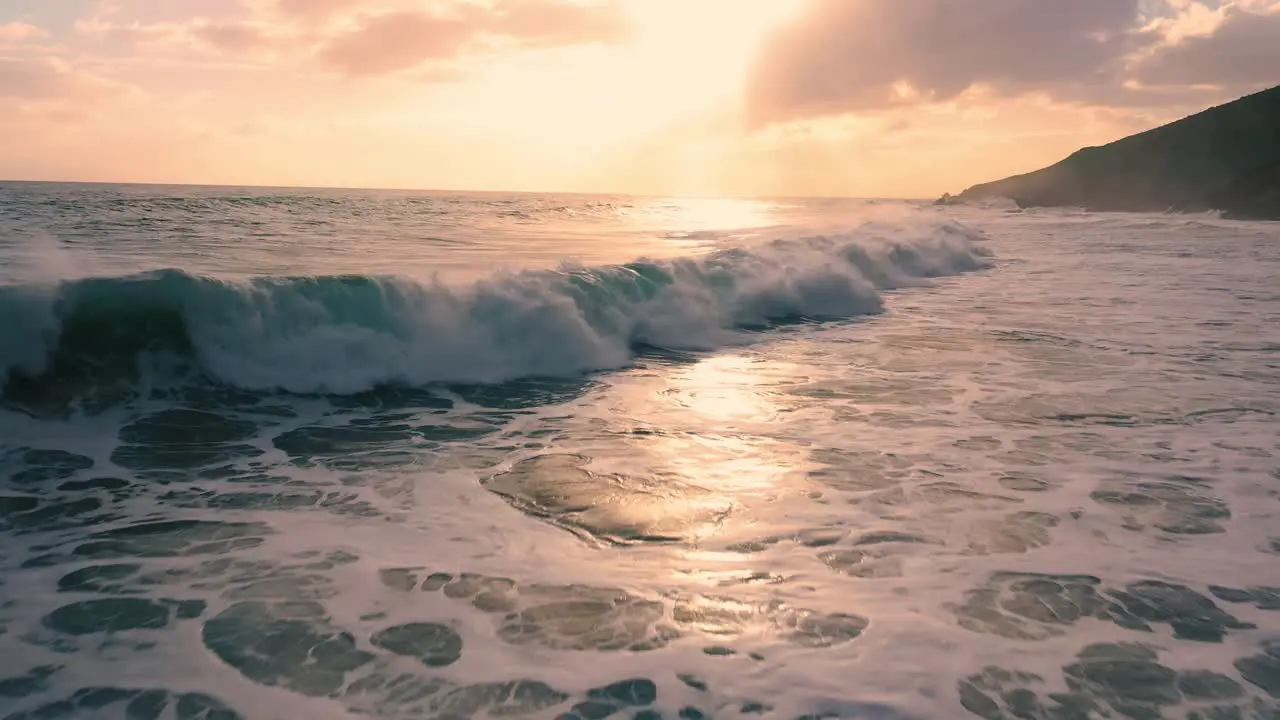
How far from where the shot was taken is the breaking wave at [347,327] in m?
8.93

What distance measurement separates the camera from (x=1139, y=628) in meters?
3.92

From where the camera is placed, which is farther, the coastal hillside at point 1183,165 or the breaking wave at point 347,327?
the coastal hillside at point 1183,165

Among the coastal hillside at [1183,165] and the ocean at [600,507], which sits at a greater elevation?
the coastal hillside at [1183,165]

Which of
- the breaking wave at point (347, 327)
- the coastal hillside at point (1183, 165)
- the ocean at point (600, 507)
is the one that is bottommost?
the ocean at point (600, 507)

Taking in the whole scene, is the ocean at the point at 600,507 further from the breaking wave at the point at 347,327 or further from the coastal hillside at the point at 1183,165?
the coastal hillside at the point at 1183,165

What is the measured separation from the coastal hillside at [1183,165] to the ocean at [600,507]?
241ft

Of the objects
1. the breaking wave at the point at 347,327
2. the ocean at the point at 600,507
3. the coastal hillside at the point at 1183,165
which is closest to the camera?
the ocean at the point at 600,507

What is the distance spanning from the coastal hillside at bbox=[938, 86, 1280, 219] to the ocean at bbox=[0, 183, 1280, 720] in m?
73.4

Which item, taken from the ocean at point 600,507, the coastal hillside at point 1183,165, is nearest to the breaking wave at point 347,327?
the ocean at point 600,507

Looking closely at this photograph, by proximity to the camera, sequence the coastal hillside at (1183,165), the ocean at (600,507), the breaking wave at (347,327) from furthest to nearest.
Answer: the coastal hillside at (1183,165) < the breaking wave at (347,327) < the ocean at (600,507)

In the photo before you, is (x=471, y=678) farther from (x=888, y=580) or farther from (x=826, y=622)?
(x=888, y=580)

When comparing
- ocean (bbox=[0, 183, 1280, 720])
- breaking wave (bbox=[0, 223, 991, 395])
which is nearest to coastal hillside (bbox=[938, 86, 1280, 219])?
breaking wave (bbox=[0, 223, 991, 395])

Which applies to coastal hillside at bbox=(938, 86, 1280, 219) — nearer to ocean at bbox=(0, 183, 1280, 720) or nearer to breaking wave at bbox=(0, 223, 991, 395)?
breaking wave at bbox=(0, 223, 991, 395)

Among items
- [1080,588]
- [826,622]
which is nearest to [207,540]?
[826,622]
